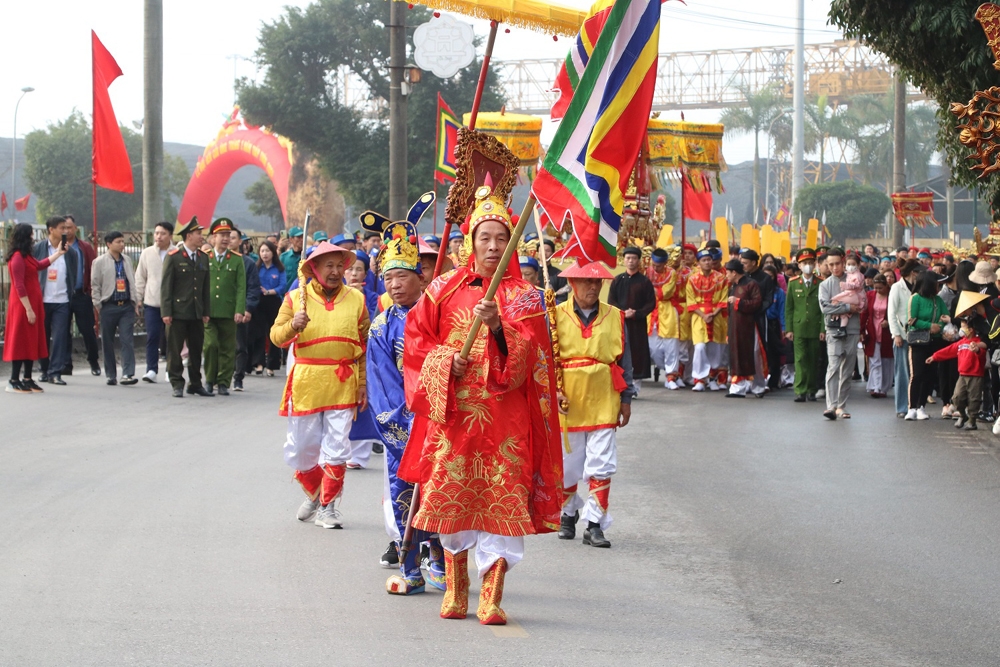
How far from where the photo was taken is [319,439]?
816cm

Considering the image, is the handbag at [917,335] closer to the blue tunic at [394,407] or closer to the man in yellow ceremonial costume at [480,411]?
the blue tunic at [394,407]

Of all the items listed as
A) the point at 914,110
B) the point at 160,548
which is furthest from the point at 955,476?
the point at 914,110

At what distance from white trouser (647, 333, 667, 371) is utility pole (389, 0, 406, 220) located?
14.3 feet

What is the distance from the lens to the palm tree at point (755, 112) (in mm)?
72188

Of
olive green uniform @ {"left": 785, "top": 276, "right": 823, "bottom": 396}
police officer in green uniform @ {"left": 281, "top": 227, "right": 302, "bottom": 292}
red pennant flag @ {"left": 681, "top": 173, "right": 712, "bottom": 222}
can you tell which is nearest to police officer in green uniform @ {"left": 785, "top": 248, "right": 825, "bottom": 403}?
olive green uniform @ {"left": 785, "top": 276, "right": 823, "bottom": 396}

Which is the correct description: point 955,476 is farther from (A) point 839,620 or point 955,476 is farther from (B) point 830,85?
(B) point 830,85

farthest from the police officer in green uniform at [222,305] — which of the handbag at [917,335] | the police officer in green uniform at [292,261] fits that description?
the handbag at [917,335]

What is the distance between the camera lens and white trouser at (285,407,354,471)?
26.2 ft

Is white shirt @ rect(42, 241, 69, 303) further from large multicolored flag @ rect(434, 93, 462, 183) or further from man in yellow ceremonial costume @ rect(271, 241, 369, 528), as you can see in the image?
man in yellow ceremonial costume @ rect(271, 241, 369, 528)

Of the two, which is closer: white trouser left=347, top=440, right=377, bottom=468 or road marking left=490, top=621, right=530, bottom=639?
road marking left=490, top=621, right=530, bottom=639

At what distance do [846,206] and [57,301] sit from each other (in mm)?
56234

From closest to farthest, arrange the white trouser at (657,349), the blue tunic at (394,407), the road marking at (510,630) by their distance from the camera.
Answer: the road marking at (510,630) < the blue tunic at (394,407) < the white trouser at (657,349)

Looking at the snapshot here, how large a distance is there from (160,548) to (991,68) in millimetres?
8814

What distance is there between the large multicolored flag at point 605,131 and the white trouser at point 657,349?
1326cm
